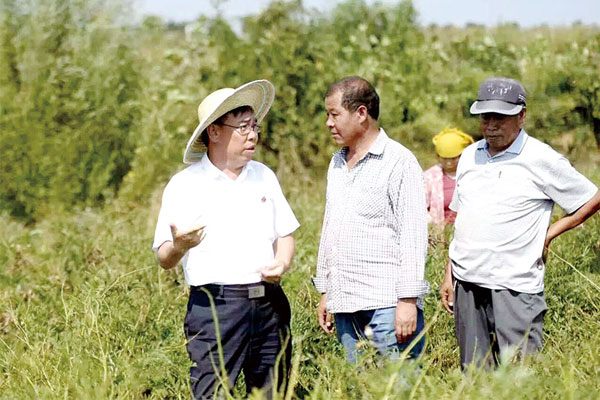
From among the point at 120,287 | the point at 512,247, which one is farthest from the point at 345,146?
the point at 120,287

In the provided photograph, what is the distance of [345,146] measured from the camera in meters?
3.72

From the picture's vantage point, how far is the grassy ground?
2.81 metres

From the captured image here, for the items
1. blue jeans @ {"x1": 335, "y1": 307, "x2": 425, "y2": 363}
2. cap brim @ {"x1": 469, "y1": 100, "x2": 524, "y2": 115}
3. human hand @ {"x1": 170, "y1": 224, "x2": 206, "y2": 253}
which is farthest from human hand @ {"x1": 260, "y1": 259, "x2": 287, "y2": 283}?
cap brim @ {"x1": 469, "y1": 100, "x2": 524, "y2": 115}

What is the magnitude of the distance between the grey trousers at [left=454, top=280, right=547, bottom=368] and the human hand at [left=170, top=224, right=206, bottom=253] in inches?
53.2

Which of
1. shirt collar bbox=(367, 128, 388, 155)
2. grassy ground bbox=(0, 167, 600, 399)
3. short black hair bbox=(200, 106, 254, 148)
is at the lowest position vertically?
grassy ground bbox=(0, 167, 600, 399)

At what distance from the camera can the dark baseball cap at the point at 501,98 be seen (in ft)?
11.9

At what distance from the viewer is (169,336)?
14.1 ft

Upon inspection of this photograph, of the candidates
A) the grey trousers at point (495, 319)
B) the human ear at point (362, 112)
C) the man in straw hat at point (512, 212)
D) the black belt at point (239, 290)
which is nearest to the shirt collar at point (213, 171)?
the black belt at point (239, 290)

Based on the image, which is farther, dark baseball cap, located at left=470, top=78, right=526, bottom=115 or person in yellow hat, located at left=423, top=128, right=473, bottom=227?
person in yellow hat, located at left=423, top=128, right=473, bottom=227

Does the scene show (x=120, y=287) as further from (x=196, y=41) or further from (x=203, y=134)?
(x=196, y=41)

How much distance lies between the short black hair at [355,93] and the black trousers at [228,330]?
89 cm

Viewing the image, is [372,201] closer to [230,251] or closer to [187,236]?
[230,251]

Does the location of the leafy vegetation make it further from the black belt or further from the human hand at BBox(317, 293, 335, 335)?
the black belt

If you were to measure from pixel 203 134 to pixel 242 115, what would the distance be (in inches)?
8.4
